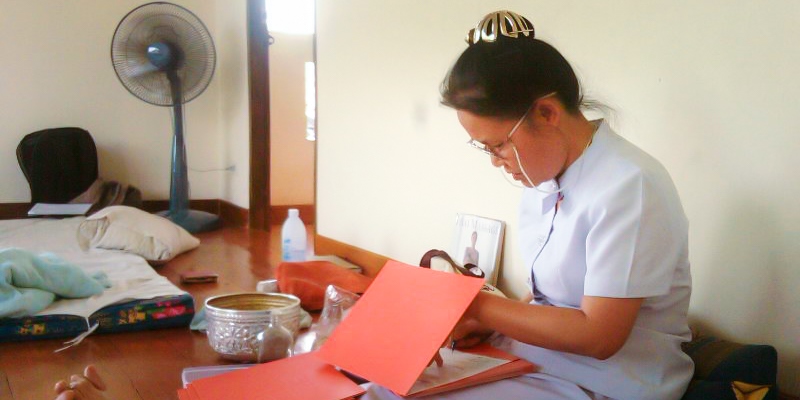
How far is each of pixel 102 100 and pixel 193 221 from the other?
90cm

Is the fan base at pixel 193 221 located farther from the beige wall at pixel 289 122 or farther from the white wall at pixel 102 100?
the beige wall at pixel 289 122

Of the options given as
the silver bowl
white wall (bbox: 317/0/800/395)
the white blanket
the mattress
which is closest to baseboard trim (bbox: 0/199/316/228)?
the white blanket

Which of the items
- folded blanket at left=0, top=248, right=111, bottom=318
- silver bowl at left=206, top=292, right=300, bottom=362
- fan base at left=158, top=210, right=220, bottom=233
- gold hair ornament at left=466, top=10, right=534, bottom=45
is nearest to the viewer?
gold hair ornament at left=466, top=10, right=534, bottom=45

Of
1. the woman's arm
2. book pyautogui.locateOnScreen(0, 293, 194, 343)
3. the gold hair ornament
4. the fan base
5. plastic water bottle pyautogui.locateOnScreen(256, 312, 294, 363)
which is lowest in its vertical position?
the fan base

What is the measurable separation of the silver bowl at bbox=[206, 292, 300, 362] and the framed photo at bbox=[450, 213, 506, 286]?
1.77 ft

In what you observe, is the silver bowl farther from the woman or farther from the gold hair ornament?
the gold hair ornament

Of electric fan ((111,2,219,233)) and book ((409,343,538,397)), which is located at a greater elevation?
electric fan ((111,2,219,233))

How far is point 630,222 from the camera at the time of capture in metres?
0.93

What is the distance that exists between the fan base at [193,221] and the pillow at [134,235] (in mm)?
603

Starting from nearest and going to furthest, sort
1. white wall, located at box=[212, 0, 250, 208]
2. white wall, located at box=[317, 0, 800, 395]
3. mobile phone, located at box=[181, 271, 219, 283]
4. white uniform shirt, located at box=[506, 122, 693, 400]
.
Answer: white uniform shirt, located at box=[506, 122, 693, 400] → white wall, located at box=[317, 0, 800, 395] → mobile phone, located at box=[181, 271, 219, 283] → white wall, located at box=[212, 0, 250, 208]

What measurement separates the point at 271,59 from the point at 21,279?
2.42m

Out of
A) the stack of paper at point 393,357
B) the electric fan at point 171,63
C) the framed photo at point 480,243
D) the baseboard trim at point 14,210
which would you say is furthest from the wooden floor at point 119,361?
the baseboard trim at point 14,210

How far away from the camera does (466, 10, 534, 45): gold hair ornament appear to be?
3.38ft

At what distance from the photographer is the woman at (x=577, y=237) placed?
Result: 3.06 feet
